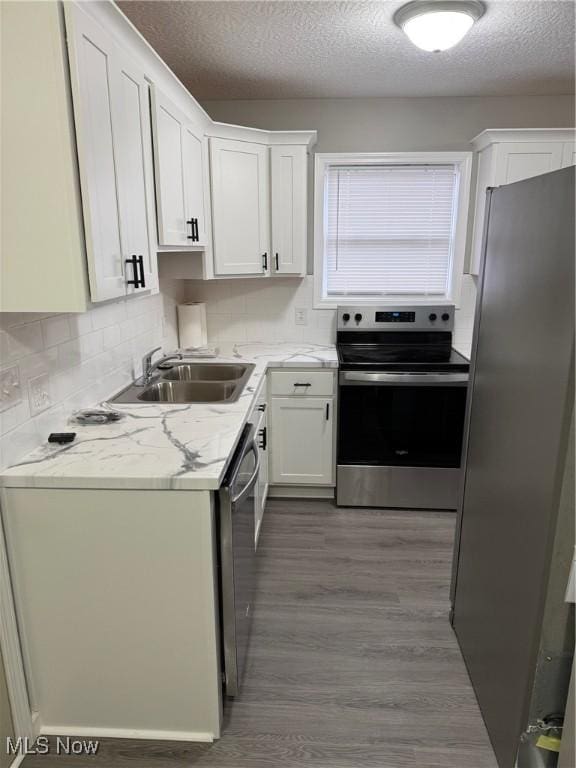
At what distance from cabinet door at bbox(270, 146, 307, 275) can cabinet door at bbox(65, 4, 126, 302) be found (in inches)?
64.3

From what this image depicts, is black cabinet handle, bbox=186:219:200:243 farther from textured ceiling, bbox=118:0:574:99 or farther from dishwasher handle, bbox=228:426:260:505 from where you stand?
dishwasher handle, bbox=228:426:260:505

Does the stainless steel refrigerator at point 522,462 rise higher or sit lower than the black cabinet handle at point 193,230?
lower

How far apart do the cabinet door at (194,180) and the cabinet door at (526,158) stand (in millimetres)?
1778

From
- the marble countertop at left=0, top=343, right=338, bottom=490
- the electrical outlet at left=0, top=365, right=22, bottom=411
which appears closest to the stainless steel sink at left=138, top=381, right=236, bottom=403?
the marble countertop at left=0, top=343, right=338, bottom=490

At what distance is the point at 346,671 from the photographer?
1.99 m

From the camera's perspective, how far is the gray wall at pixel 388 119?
325cm

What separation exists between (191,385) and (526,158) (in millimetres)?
2391

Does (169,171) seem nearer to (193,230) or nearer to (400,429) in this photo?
(193,230)

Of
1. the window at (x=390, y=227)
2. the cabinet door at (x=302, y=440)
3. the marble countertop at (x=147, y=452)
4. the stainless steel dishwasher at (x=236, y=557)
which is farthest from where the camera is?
the window at (x=390, y=227)

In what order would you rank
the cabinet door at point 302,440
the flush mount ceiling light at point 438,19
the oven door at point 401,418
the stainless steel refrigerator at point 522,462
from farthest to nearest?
the cabinet door at point 302,440
the oven door at point 401,418
the flush mount ceiling light at point 438,19
the stainless steel refrigerator at point 522,462

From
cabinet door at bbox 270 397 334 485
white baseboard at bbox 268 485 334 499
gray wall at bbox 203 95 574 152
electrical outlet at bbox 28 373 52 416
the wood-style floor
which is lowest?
the wood-style floor

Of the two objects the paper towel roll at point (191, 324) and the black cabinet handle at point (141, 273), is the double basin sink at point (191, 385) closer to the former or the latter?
the paper towel roll at point (191, 324)

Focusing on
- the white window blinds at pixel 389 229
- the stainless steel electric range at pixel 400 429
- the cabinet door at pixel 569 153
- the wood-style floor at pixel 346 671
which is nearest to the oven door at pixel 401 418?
the stainless steel electric range at pixel 400 429

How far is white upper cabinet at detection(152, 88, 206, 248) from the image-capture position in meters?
2.06
